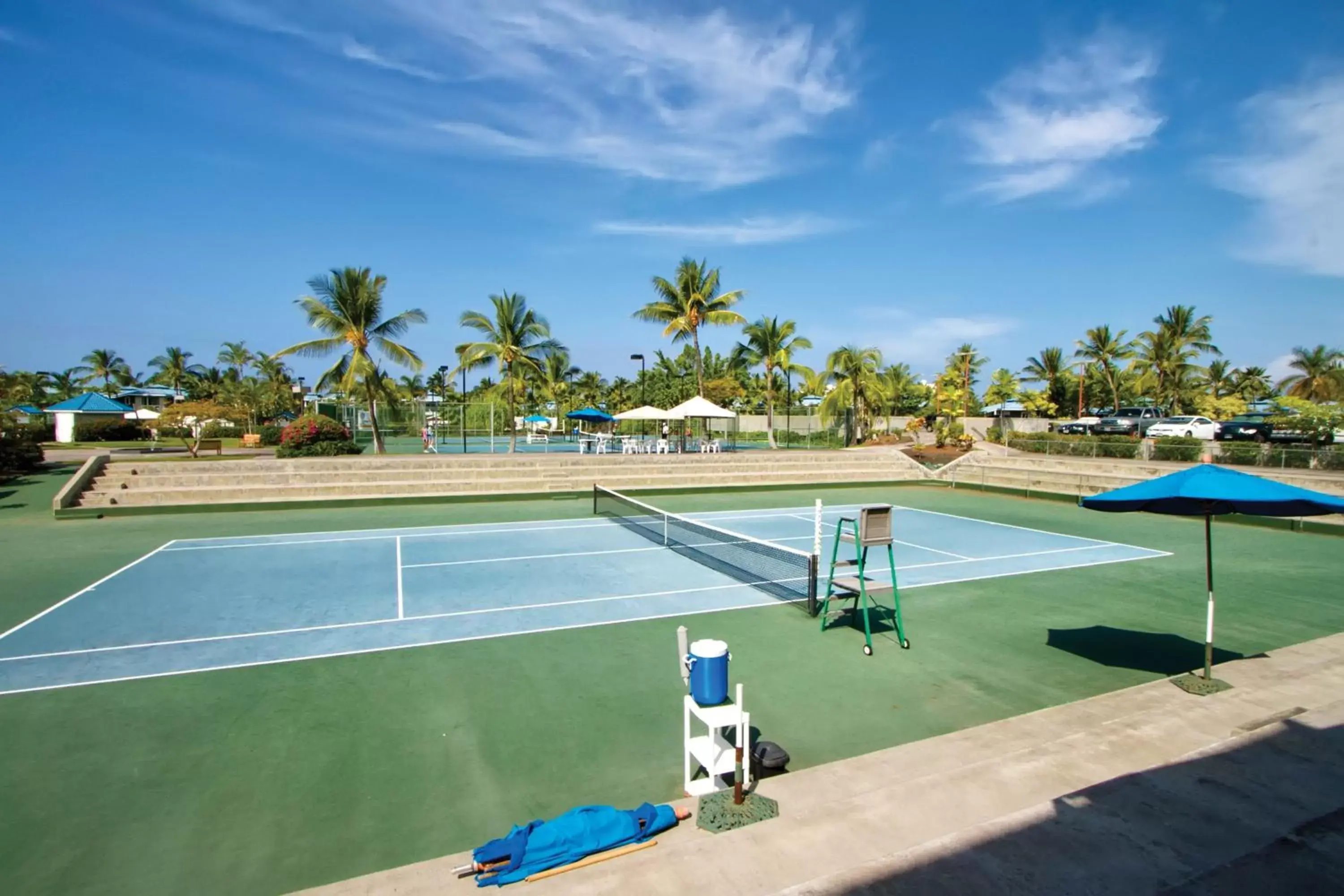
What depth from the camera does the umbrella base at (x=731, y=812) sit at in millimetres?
3984

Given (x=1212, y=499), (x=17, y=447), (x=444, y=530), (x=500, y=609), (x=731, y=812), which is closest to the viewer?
(x=731, y=812)

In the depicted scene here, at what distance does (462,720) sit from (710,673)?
263cm

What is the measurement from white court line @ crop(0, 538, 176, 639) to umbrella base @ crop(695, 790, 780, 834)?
9058 mm

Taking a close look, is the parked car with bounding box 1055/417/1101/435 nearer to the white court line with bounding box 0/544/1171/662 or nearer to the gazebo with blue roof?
the white court line with bounding box 0/544/1171/662

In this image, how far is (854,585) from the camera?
8719 millimetres

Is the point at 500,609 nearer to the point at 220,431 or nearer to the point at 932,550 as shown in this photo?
the point at 932,550

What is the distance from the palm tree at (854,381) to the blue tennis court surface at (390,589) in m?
23.2

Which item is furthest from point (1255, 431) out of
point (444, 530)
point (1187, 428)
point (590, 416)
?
point (444, 530)

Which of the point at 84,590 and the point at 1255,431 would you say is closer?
the point at 84,590

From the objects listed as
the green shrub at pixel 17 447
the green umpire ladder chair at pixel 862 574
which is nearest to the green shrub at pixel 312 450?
the green shrub at pixel 17 447

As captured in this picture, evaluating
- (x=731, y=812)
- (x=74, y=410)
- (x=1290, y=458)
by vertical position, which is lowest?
(x=731, y=812)

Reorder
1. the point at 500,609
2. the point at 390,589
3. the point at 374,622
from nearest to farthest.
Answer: the point at 374,622
the point at 500,609
the point at 390,589

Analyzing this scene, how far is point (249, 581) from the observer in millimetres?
10703

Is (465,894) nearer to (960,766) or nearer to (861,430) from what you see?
(960,766)
